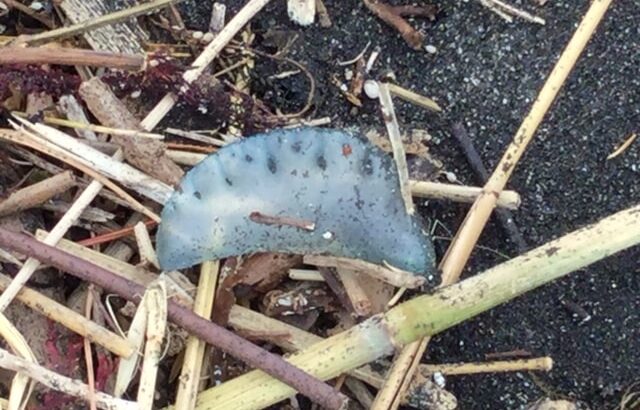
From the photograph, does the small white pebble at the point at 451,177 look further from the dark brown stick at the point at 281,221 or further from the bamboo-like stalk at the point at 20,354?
the bamboo-like stalk at the point at 20,354

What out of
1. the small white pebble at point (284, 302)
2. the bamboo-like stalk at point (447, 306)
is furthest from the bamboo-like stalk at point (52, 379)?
the small white pebble at point (284, 302)

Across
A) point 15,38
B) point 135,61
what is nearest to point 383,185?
point 135,61

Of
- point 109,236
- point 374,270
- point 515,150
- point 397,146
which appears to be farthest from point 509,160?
point 109,236

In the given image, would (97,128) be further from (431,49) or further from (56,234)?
(431,49)

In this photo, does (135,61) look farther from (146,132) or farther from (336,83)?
(336,83)

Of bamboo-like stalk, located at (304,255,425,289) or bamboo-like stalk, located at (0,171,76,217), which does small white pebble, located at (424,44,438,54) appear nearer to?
bamboo-like stalk, located at (304,255,425,289)

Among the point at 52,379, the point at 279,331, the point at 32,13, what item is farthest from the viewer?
the point at 32,13
